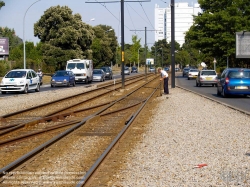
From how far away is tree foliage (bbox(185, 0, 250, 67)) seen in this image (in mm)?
65688

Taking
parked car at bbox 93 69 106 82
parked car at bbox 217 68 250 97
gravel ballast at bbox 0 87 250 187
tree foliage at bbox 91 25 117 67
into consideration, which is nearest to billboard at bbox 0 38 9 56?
parked car at bbox 93 69 106 82

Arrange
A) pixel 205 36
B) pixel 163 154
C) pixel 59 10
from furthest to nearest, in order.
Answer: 1. pixel 59 10
2. pixel 205 36
3. pixel 163 154

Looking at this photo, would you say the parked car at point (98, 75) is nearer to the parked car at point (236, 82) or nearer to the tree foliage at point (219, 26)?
the tree foliage at point (219, 26)

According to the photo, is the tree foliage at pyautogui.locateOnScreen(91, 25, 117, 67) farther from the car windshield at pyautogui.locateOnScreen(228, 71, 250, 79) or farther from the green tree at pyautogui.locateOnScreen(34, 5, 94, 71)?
the car windshield at pyautogui.locateOnScreen(228, 71, 250, 79)

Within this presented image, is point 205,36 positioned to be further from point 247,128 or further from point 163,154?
point 163,154

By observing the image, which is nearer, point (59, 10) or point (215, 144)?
point (215, 144)

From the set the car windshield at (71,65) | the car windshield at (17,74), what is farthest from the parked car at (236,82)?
the car windshield at (71,65)

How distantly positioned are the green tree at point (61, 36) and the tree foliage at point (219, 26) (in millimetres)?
17855

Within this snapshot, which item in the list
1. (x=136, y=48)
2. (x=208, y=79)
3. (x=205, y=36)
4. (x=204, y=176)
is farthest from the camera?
(x=136, y=48)

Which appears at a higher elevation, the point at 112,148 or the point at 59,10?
the point at 59,10

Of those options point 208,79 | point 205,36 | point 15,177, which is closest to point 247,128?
point 15,177

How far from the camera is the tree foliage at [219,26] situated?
65.7 metres

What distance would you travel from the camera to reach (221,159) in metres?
9.99

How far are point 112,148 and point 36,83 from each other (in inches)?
1084
